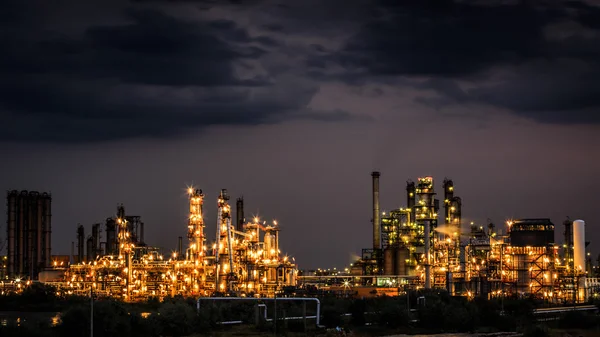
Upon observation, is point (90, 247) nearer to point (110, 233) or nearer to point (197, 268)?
point (110, 233)

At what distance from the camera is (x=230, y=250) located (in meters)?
78.2

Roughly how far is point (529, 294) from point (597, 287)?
16514mm

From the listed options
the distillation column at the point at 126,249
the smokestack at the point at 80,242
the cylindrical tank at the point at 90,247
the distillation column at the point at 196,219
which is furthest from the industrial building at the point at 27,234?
the distillation column at the point at 196,219

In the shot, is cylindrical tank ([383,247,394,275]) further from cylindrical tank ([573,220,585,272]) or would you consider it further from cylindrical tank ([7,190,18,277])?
cylindrical tank ([7,190,18,277])

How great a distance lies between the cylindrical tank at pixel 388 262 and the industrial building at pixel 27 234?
35868 mm

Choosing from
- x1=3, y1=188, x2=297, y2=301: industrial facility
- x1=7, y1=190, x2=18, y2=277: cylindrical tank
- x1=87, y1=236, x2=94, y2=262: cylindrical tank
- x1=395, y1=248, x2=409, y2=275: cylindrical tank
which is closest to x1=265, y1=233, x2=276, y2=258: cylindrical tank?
x1=3, y1=188, x2=297, y2=301: industrial facility

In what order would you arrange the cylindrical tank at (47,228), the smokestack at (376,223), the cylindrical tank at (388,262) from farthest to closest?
the smokestack at (376,223), the cylindrical tank at (388,262), the cylindrical tank at (47,228)

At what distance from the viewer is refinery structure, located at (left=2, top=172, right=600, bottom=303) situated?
8131 centimetres

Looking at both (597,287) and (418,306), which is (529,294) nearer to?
(597,287)

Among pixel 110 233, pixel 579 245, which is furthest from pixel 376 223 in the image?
pixel 110 233

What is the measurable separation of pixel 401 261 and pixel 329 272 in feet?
50.0

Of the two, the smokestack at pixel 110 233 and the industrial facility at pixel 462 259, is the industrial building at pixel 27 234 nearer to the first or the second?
the smokestack at pixel 110 233

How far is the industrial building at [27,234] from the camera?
102 meters

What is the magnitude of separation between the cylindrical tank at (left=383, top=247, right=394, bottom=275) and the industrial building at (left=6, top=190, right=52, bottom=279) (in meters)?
35.9
